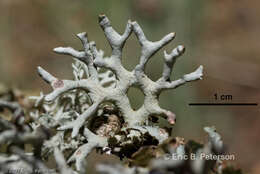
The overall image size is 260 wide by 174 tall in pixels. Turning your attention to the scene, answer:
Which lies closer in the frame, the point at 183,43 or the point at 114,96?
the point at 114,96

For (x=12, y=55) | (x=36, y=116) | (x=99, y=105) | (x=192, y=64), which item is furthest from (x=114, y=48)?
(x=12, y=55)

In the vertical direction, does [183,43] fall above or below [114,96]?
above

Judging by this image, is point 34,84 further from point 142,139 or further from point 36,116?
point 142,139

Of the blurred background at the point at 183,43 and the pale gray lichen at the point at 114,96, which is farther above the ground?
the blurred background at the point at 183,43

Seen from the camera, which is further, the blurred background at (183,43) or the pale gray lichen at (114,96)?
the blurred background at (183,43)

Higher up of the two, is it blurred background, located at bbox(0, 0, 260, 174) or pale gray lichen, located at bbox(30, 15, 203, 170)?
blurred background, located at bbox(0, 0, 260, 174)

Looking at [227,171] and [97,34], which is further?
[97,34]

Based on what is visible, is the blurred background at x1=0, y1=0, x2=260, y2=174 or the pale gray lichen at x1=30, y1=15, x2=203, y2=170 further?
the blurred background at x1=0, y1=0, x2=260, y2=174

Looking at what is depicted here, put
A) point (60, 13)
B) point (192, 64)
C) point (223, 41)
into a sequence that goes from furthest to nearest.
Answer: point (223, 41) < point (192, 64) < point (60, 13)
